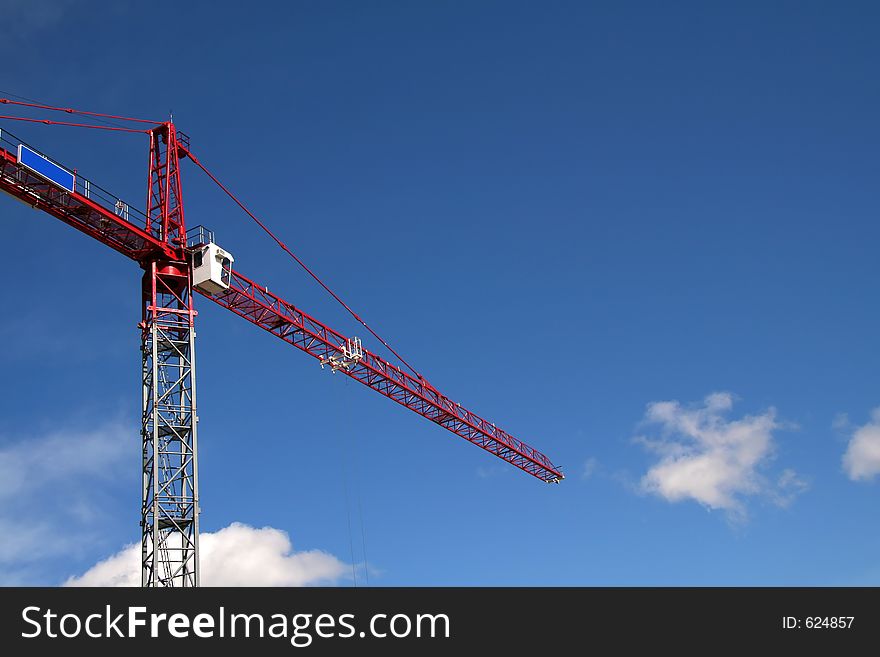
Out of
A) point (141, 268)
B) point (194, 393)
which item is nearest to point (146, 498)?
point (194, 393)

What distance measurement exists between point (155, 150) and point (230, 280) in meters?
10.5

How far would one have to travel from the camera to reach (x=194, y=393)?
5966 cm

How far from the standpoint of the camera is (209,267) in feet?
206

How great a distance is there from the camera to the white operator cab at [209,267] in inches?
2473

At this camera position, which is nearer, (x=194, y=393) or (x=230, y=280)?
(x=194, y=393)

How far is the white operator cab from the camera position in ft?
206

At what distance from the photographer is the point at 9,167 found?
180ft
